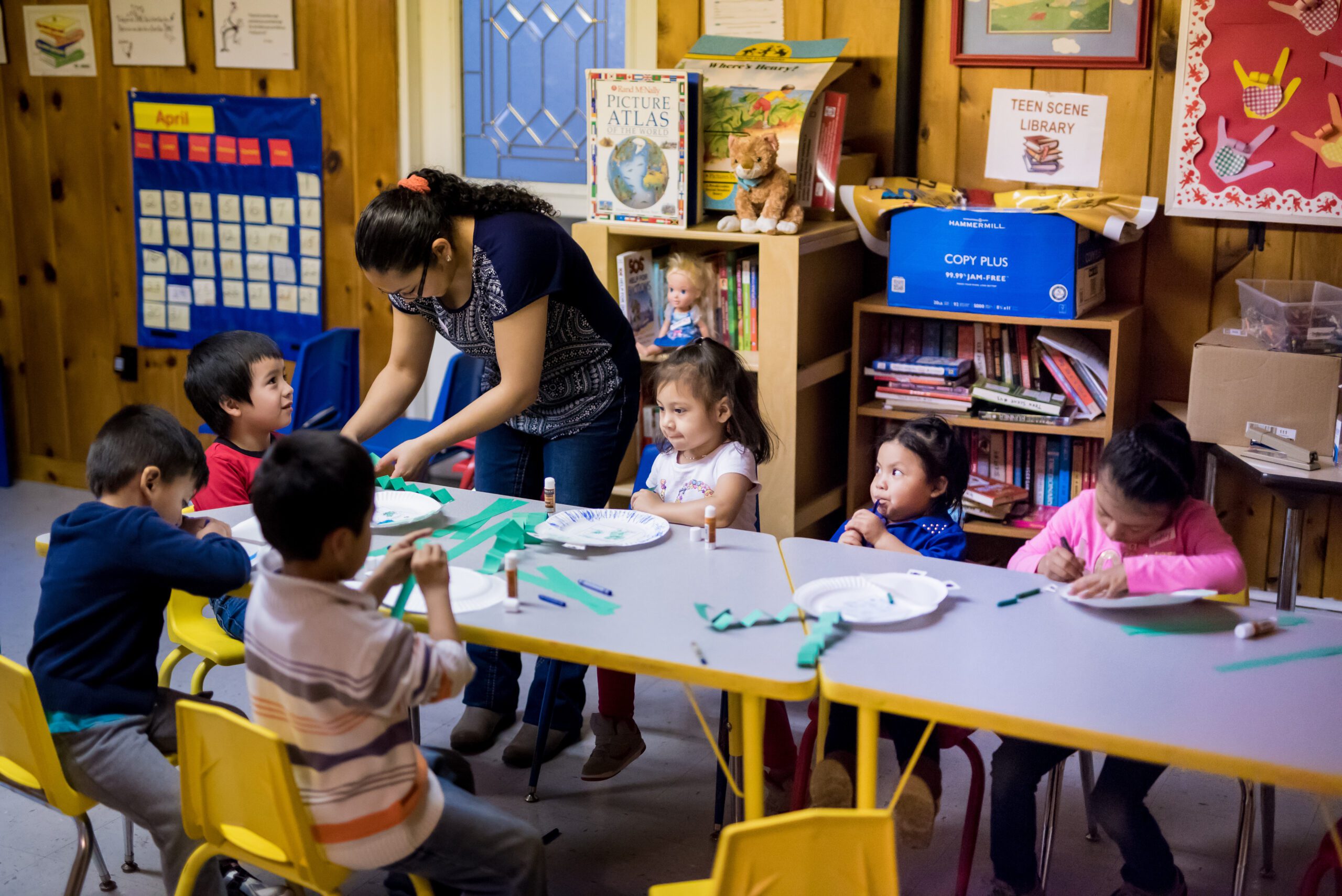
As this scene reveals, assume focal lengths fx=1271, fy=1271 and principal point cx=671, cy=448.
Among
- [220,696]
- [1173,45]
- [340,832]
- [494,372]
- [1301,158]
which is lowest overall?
[220,696]

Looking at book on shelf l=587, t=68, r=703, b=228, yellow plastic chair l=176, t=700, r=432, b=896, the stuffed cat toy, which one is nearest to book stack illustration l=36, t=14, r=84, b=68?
book on shelf l=587, t=68, r=703, b=228

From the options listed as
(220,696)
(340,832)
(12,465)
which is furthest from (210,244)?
(340,832)

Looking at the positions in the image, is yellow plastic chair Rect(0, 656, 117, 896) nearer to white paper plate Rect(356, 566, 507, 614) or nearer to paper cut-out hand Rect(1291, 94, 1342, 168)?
white paper plate Rect(356, 566, 507, 614)

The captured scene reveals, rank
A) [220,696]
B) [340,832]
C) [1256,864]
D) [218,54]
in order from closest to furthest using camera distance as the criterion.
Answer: [340,832], [1256,864], [220,696], [218,54]

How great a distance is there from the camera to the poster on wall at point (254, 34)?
4074 mm

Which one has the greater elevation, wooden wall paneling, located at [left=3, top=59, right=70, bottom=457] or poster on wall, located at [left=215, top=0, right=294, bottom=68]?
poster on wall, located at [left=215, top=0, right=294, bottom=68]

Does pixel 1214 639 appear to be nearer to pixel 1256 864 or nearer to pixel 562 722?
pixel 1256 864

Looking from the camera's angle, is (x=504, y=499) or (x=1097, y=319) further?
(x=1097, y=319)

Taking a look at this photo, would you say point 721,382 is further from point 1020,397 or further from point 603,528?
point 1020,397

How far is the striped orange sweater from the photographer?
1547 millimetres

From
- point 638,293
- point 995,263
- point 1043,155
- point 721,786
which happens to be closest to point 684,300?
point 638,293

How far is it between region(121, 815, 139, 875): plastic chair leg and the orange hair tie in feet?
4.11

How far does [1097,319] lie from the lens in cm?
310

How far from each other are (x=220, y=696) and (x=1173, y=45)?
282 cm
